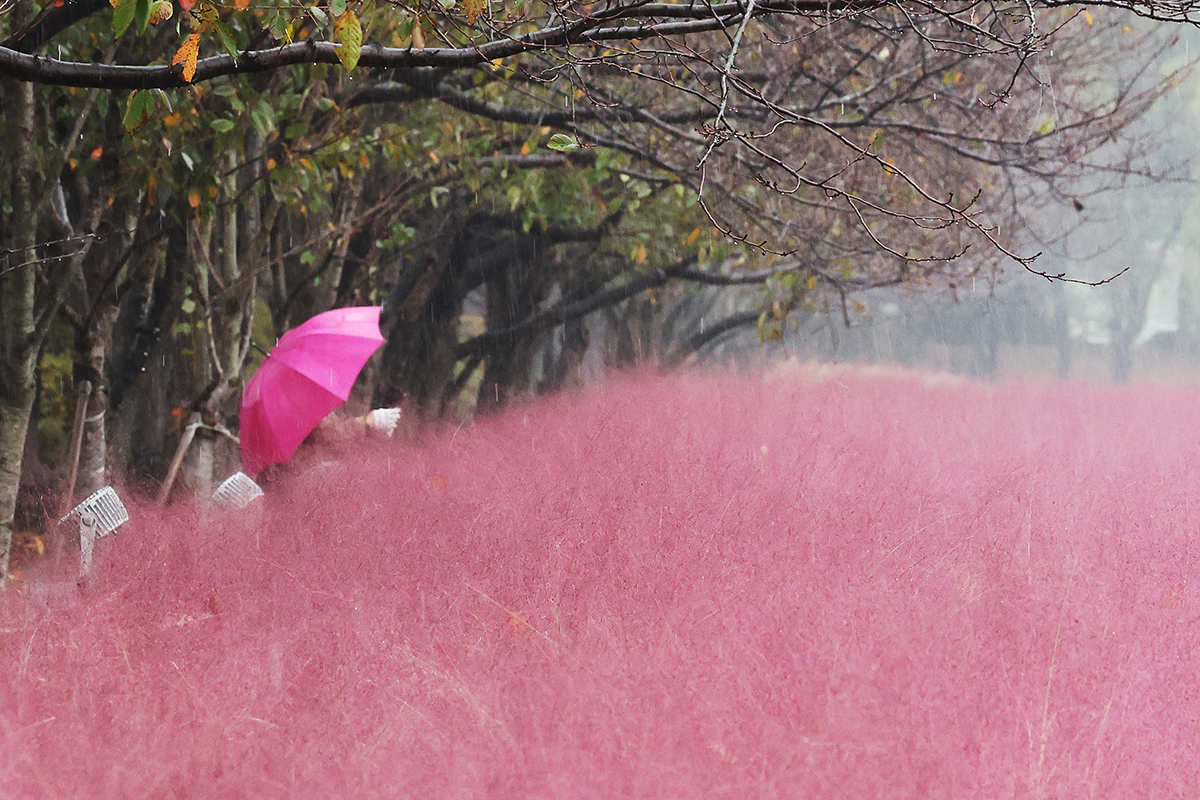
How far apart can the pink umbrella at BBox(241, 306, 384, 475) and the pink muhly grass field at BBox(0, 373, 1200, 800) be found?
380 mm

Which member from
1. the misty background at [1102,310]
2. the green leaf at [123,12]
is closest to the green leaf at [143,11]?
the green leaf at [123,12]

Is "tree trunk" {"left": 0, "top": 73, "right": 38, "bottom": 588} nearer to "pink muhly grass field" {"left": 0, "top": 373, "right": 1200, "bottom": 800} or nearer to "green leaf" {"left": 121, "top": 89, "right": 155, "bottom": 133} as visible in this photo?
"pink muhly grass field" {"left": 0, "top": 373, "right": 1200, "bottom": 800}

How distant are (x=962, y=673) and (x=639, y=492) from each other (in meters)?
2.12

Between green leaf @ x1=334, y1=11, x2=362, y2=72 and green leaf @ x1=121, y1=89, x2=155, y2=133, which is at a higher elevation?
green leaf @ x1=334, y1=11, x2=362, y2=72

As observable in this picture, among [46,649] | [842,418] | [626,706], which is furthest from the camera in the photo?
[842,418]

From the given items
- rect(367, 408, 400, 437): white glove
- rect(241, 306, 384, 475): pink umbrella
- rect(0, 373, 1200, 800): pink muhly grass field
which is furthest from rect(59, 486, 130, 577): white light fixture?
rect(367, 408, 400, 437): white glove

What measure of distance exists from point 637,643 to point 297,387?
282 cm

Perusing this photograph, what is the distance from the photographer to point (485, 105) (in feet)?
24.4

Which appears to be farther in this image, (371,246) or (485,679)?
(371,246)

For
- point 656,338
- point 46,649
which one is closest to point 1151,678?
point 46,649

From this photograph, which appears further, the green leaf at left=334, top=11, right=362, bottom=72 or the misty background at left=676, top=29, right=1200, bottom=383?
the misty background at left=676, top=29, right=1200, bottom=383

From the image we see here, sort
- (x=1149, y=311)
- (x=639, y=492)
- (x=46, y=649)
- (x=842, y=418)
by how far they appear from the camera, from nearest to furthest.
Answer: (x=46, y=649) → (x=639, y=492) → (x=842, y=418) → (x=1149, y=311)

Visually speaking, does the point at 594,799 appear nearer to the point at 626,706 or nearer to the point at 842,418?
the point at 626,706

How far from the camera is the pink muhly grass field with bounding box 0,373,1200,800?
2926 mm
